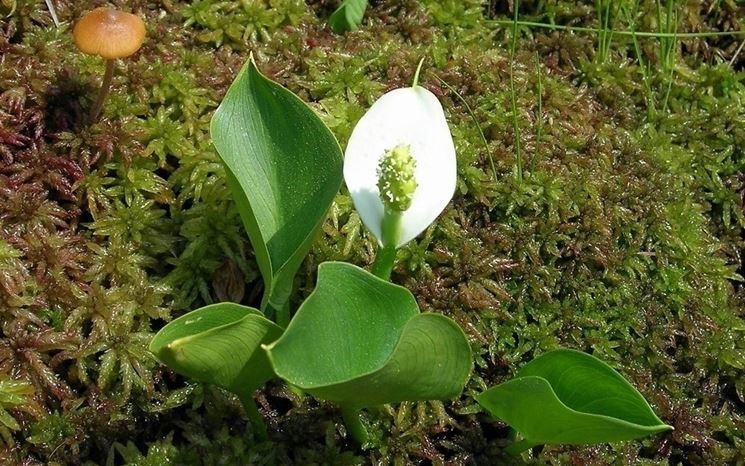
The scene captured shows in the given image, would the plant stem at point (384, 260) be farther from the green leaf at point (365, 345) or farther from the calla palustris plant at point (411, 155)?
the green leaf at point (365, 345)

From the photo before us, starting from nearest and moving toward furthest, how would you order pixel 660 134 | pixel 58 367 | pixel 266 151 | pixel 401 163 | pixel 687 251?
pixel 401 163 < pixel 266 151 < pixel 58 367 < pixel 687 251 < pixel 660 134

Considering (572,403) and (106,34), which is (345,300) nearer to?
(572,403)

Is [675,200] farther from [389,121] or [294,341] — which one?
[294,341]

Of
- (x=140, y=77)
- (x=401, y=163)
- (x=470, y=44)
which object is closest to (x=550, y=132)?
(x=470, y=44)

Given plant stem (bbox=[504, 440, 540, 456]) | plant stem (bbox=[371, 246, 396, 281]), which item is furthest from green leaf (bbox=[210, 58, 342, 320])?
plant stem (bbox=[504, 440, 540, 456])

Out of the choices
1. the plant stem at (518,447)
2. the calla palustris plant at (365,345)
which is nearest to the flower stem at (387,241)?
the calla palustris plant at (365,345)

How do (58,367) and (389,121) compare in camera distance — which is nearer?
(389,121)

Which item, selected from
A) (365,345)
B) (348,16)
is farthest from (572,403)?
(348,16)
